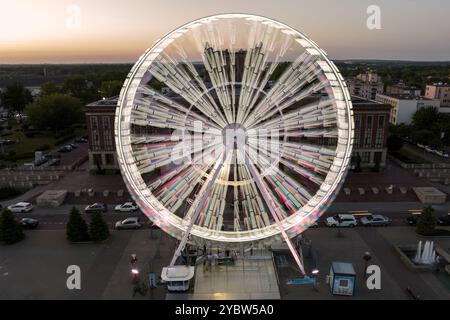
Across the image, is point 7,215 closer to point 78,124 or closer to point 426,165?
point 426,165

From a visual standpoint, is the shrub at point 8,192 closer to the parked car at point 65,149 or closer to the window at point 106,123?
the window at point 106,123

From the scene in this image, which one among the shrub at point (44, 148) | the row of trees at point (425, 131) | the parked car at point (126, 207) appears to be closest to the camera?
the parked car at point (126, 207)

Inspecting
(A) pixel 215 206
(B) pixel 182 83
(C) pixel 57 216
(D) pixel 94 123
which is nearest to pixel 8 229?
(C) pixel 57 216

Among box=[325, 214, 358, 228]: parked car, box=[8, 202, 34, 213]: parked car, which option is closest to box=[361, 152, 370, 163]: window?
box=[325, 214, 358, 228]: parked car

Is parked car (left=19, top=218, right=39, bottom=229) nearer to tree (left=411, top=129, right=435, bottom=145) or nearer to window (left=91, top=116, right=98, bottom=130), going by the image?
window (left=91, top=116, right=98, bottom=130)

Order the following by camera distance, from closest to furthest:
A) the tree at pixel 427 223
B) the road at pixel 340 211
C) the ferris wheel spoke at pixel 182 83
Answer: the ferris wheel spoke at pixel 182 83
the tree at pixel 427 223
the road at pixel 340 211

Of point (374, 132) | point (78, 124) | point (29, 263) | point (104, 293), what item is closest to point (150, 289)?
point (104, 293)

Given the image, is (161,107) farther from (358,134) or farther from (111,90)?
(111,90)

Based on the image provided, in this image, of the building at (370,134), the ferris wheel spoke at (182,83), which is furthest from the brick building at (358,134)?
the ferris wheel spoke at (182,83)
